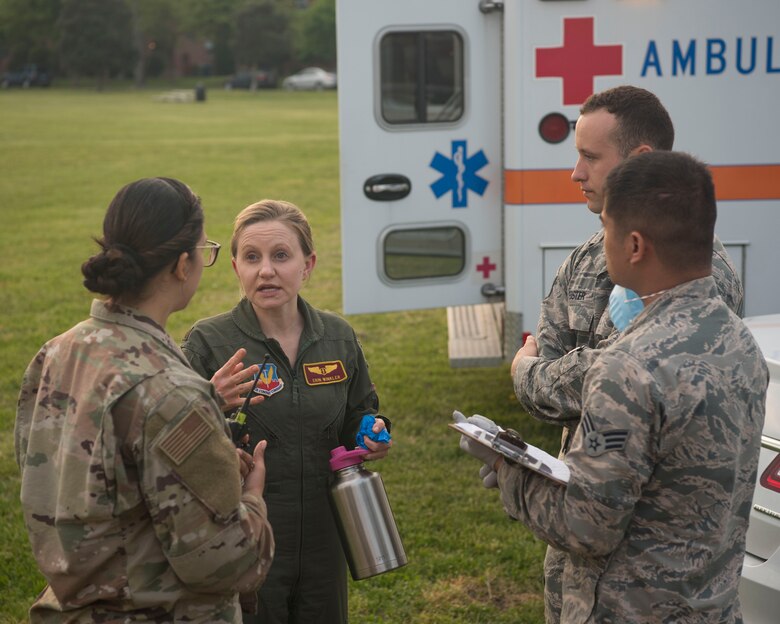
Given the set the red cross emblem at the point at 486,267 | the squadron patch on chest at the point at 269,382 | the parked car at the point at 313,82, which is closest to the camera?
the squadron patch on chest at the point at 269,382

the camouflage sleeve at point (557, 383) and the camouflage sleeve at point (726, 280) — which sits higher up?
Result: the camouflage sleeve at point (726, 280)

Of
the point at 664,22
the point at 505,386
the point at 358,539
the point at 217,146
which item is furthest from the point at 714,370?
the point at 217,146

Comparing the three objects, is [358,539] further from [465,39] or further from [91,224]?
[91,224]

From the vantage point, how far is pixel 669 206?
2029mm

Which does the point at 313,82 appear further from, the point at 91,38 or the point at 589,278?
the point at 589,278

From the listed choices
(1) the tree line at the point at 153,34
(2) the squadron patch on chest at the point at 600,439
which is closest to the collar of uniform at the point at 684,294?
(2) the squadron patch on chest at the point at 600,439

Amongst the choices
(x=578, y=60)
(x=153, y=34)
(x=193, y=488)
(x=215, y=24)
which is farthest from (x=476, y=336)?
(x=215, y=24)

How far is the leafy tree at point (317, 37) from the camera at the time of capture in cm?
7456

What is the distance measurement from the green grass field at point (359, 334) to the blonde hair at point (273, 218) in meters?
1.81

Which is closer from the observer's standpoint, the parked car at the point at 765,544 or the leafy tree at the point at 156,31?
the parked car at the point at 765,544

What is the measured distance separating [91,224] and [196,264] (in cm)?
1317

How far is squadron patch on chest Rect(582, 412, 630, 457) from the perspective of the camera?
6.41 feet

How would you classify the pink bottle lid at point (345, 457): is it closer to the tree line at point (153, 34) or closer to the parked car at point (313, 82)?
the parked car at point (313, 82)

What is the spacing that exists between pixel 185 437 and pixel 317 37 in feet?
248
